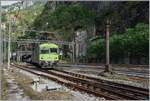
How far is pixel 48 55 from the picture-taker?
141 ft

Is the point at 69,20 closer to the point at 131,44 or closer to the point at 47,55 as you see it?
the point at 131,44

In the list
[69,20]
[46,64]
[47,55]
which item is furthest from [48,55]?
[69,20]

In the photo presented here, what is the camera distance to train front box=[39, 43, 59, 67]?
4241cm

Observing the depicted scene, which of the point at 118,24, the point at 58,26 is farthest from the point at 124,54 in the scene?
the point at 58,26

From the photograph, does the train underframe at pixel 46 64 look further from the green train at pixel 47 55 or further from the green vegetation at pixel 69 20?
the green vegetation at pixel 69 20

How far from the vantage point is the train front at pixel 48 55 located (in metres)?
42.4

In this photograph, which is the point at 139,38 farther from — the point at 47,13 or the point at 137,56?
the point at 47,13

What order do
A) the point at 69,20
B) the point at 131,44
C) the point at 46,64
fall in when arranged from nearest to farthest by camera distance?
the point at 46,64
the point at 131,44
the point at 69,20

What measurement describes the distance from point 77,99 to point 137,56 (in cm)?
3986

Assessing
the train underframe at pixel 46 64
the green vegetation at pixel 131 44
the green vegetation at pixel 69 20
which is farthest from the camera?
the green vegetation at pixel 69 20

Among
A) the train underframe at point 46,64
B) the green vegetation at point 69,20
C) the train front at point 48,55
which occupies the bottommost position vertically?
the train underframe at point 46,64

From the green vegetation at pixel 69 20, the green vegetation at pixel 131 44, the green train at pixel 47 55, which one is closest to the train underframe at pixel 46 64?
the green train at pixel 47 55

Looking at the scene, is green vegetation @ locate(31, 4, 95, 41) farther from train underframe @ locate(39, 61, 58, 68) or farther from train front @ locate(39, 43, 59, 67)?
train underframe @ locate(39, 61, 58, 68)

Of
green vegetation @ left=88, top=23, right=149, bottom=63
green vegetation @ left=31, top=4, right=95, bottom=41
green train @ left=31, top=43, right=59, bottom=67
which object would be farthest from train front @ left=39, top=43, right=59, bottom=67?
green vegetation @ left=31, top=4, right=95, bottom=41
